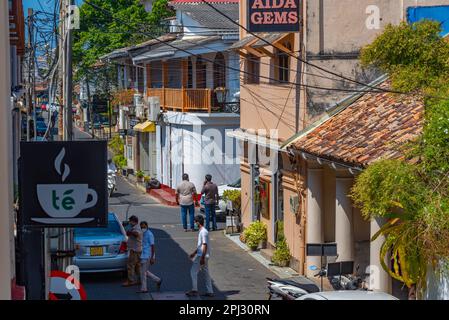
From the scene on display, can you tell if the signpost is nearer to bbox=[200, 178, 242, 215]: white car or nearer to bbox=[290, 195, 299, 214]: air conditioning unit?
bbox=[290, 195, 299, 214]: air conditioning unit

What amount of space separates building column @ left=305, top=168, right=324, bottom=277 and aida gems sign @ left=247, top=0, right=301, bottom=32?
10.1ft

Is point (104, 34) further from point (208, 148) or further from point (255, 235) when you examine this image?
point (255, 235)

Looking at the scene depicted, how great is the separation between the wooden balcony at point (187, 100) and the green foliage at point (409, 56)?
16.0 meters

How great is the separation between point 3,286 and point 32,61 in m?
23.7

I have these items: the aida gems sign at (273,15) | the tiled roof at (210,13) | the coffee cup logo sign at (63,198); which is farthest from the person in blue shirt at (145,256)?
the tiled roof at (210,13)

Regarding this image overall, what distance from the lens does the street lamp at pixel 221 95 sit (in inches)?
1193

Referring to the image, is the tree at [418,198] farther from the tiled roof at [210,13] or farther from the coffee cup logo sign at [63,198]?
the tiled roof at [210,13]

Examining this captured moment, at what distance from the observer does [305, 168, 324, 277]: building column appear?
59.3 ft

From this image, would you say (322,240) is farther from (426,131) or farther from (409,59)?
Answer: (426,131)

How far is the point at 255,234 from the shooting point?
2138 cm

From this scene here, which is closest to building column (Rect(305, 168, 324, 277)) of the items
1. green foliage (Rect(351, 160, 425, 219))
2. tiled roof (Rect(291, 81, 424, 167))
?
tiled roof (Rect(291, 81, 424, 167))

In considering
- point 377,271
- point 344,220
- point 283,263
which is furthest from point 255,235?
point 377,271

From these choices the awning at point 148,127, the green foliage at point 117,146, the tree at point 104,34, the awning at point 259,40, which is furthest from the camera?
the tree at point 104,34

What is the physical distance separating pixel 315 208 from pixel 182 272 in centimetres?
315
